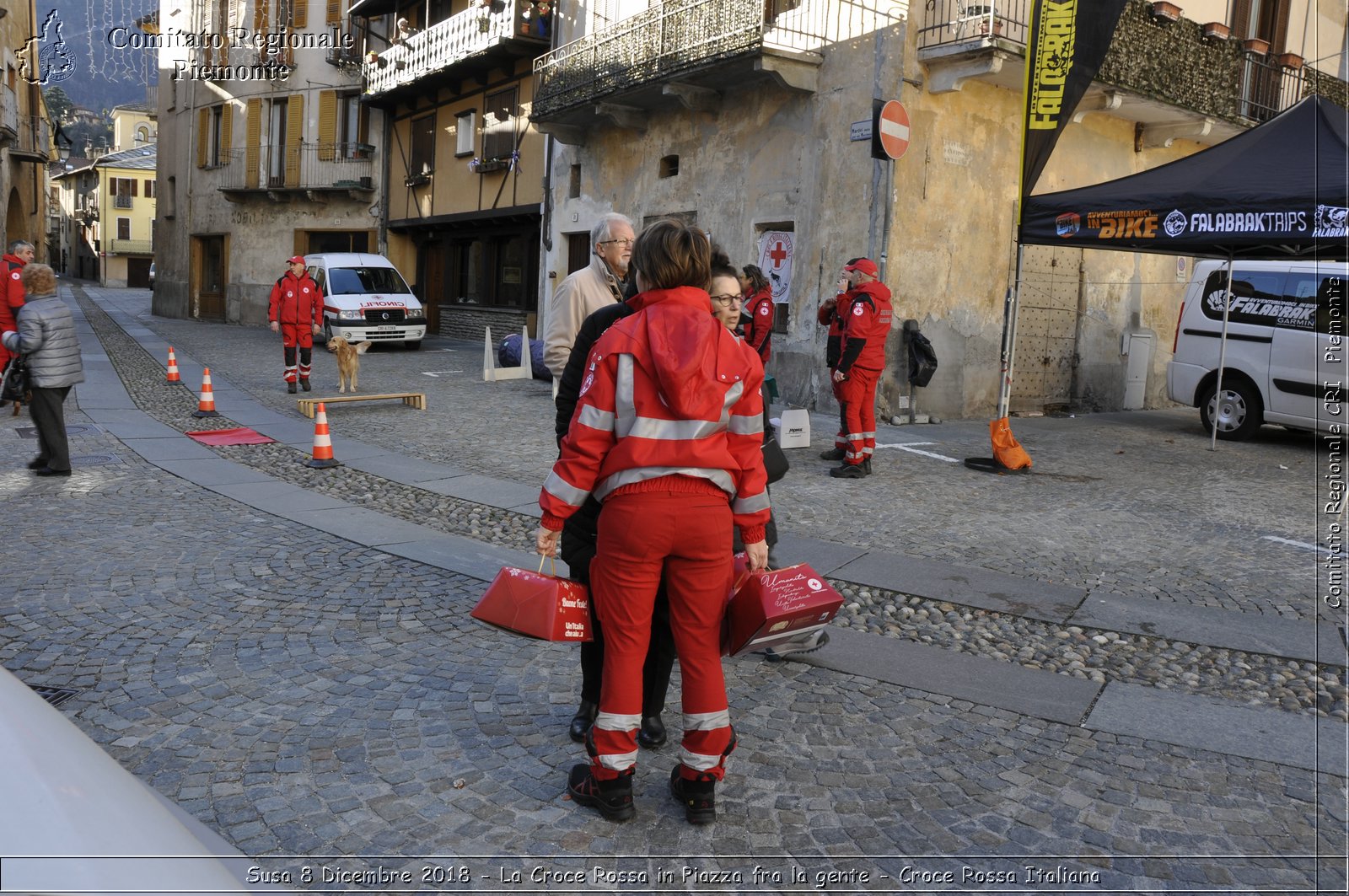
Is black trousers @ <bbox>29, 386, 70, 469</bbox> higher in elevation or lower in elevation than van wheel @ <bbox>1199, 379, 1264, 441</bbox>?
lower

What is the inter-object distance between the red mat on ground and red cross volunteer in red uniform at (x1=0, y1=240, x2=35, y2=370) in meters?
2.56

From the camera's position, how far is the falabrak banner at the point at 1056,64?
9.55m

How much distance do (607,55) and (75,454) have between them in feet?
37.0

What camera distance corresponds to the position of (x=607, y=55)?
56.7 ft

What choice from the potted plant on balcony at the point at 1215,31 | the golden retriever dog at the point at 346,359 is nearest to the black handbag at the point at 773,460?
the golden retriever dog at the point at 346,359

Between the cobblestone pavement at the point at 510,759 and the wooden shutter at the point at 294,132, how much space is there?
86.1 feet

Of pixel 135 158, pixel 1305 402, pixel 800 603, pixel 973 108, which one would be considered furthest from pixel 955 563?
pixel 135 158

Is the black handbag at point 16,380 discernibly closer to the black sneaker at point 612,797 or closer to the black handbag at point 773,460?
the black handbag at point 773,460

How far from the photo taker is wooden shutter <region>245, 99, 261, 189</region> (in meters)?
31.0

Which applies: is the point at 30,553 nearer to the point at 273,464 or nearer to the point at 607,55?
the point at 273,464

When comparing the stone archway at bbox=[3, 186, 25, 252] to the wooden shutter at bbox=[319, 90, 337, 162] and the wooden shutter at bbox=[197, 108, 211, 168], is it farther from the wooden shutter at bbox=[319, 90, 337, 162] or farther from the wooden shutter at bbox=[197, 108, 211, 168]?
the wooden shutter at bbox=[319, 90, 337, 162]

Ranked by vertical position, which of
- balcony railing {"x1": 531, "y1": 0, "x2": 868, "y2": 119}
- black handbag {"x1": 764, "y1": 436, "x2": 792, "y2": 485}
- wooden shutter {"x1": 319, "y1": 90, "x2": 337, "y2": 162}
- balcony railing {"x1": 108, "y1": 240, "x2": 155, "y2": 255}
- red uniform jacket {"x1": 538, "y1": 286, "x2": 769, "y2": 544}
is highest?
wooden shutter {"x1": 319, "y1": 90, "x2": 337, "y2": 162}

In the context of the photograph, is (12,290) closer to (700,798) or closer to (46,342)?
(46,342)

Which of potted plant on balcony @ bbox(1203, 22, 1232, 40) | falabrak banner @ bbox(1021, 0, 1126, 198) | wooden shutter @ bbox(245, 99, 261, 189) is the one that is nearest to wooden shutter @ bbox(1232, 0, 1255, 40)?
potted plant on balcony @ bbox(1203, 22, 1232, 40)
